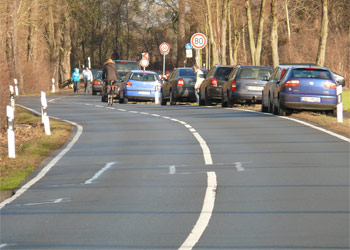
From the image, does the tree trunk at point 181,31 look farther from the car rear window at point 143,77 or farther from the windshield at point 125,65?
the car rear window at point 143,77

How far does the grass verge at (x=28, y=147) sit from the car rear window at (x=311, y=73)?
670 centimetres

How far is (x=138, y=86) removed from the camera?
142 feet

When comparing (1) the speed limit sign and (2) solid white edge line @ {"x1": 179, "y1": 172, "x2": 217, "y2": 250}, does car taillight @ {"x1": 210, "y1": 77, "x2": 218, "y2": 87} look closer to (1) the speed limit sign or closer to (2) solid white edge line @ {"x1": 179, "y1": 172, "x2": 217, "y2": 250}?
(1) the speed limit sign

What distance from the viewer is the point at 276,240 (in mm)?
9461

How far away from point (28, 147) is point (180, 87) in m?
20.2

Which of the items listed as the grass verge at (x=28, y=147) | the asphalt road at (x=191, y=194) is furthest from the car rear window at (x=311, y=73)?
the grass verge at (x=28, y=147)

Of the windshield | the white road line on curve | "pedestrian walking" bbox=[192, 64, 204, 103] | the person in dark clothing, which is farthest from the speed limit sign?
the white road line on curve

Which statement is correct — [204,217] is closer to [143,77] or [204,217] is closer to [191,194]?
[191,194]

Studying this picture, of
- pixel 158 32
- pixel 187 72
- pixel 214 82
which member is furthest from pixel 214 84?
pixel 158 32

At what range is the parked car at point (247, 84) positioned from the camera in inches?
1393

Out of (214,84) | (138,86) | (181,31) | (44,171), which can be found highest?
(181,31)

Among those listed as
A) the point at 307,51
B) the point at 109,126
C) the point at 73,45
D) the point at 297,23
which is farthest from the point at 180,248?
the point at 73,45

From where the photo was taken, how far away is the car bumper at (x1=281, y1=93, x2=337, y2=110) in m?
27.8

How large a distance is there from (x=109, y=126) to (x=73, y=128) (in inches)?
38.2
